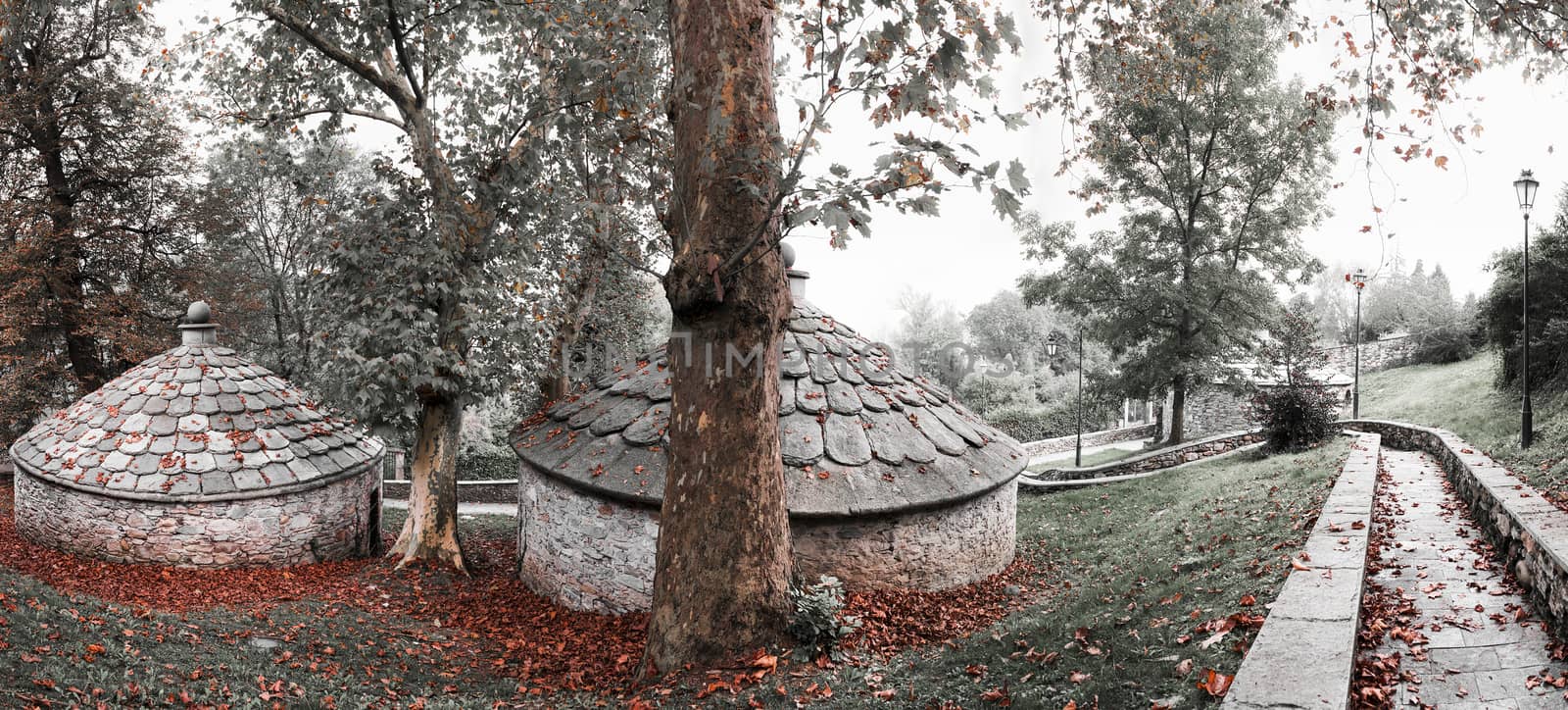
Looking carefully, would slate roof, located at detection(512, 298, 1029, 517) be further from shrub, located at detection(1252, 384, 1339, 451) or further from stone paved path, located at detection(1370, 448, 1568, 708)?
shrub, located at detection(1252, 384, 1339, 451)

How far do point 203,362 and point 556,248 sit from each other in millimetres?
5151

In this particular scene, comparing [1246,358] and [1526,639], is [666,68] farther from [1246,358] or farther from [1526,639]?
[1246,358]

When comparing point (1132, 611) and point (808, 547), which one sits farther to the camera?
point (808, 547)

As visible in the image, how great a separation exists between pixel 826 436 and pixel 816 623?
268 centimetres

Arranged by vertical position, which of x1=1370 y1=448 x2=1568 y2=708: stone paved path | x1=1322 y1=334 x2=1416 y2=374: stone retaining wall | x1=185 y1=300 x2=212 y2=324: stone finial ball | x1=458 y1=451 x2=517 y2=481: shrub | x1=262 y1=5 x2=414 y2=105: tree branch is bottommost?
x1=458 y1=451 x2=517 y2=481: shrub

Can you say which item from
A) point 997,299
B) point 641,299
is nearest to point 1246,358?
point 641,299

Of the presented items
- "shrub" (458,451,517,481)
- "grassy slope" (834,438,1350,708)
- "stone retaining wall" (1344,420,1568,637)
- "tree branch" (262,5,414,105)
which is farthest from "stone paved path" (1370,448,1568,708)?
"shrub" (458,451,517,481)

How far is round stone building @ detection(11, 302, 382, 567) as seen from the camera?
9.24 meters

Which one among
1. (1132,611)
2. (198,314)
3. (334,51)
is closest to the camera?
(1132,611)

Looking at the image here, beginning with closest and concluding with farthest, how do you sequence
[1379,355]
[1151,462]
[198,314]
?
[198,314]
[1151,462]
[1379,355]

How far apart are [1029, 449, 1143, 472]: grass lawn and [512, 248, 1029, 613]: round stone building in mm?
14431

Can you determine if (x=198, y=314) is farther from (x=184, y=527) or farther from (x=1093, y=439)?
(x=1093, y=439)

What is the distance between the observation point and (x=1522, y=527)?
5.22 m

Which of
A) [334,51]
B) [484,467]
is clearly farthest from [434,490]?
[484,467]
